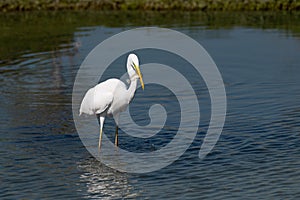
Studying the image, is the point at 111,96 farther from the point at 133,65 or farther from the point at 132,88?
the point at 133,65

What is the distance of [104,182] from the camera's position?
10.2 meters

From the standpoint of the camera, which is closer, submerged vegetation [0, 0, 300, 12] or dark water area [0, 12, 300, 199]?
dark water area [0, 12, 300, 199]

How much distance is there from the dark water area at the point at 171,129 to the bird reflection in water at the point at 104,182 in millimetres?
15

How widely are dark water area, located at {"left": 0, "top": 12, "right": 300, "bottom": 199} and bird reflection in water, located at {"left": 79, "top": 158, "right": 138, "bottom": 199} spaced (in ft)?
0.05

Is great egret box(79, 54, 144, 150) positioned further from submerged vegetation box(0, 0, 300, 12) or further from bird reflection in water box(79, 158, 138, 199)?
submerged vegetation box(0, 0, 300, 12)

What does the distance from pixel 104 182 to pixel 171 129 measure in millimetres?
2967

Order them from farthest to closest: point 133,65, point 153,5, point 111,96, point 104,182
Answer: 1. point 153,5
2. point 111,96
3. point 133,65
4. point 104,182

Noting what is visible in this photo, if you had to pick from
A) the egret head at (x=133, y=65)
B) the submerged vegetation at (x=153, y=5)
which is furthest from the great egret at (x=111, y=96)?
the submerged vegetation at (x=153, y=5)

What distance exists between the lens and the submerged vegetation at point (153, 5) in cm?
3278

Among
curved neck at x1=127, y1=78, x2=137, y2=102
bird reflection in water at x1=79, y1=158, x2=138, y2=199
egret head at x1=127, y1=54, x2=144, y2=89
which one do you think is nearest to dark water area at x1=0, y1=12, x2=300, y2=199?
bird reflection in water at x1=79, y1=158, x2=138, y2=199

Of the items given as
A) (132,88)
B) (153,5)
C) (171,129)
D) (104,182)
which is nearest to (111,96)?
(132,88)

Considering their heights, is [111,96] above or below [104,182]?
above

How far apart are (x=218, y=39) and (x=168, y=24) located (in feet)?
16.8

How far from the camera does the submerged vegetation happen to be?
32.8 m
